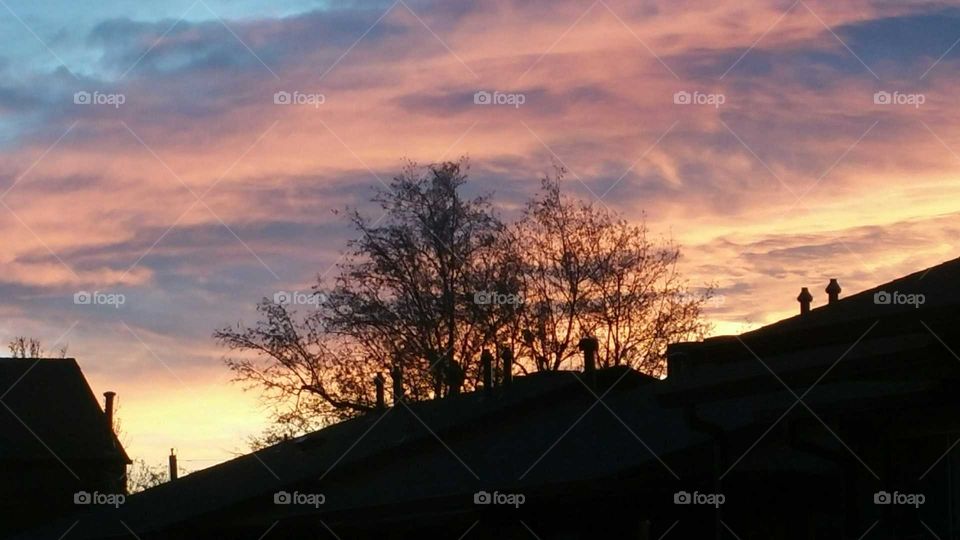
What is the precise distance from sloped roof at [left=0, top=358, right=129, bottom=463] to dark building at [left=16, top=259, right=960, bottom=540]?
18.9m

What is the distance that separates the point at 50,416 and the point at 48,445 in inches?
55.4

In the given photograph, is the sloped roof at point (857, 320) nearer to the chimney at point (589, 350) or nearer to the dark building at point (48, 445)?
the chimney at point (589, 350)

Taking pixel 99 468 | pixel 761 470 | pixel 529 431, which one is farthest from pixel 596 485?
pixel 99 468

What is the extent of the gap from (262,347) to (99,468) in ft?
41.2

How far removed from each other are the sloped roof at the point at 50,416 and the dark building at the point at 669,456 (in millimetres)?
18944

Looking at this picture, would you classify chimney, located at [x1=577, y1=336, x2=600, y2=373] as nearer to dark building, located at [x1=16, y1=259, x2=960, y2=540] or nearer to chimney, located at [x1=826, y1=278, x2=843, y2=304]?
dark building, located at [x1=16, y1=259, x2=960, y2=540]

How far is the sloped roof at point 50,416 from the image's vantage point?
168ft

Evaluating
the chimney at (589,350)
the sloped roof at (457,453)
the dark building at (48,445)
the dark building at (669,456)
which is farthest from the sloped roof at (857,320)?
the dark building at (48,445)

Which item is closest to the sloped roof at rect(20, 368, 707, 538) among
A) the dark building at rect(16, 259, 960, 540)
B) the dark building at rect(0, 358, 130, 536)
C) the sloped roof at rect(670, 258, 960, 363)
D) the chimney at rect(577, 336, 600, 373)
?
the dark building at rect(16, 259, 960, 540)

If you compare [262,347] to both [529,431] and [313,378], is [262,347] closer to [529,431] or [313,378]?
[313,378]

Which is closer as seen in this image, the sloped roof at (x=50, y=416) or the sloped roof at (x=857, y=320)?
the sloped roof at (x=857, y=320)

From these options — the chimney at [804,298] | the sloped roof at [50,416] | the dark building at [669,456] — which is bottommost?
the dark building at [669,456]

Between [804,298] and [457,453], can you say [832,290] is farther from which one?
[457,453]

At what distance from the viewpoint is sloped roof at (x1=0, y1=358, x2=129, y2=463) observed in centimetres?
5116
